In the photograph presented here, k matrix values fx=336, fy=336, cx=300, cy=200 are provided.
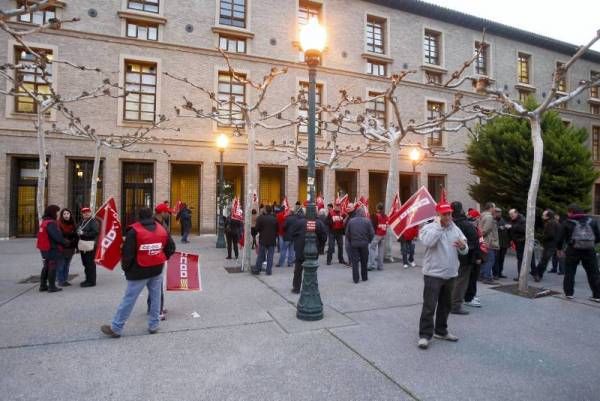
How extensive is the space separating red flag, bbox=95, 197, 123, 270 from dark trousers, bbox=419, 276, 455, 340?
495cm

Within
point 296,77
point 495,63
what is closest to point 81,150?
point 296,77

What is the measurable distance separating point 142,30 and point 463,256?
18820 millimetres

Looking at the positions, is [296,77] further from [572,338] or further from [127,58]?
[572,338]

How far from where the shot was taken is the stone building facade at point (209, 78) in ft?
52.5

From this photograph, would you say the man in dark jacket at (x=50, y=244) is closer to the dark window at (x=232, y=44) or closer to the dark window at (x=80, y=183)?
the dark window at (x=80, y=183)

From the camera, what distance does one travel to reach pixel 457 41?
2389 centimetres

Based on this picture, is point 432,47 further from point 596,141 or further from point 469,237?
point 469,237

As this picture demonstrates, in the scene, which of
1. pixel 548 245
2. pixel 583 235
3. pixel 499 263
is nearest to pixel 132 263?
pixel 583 235

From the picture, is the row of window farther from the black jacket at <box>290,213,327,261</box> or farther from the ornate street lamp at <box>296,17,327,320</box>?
the ornate street lamp at <box>296,17,327,320</box>

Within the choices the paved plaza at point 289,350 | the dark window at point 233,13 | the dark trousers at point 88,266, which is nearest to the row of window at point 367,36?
the dark window at point 233,13

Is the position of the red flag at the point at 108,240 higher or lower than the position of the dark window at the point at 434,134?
lower

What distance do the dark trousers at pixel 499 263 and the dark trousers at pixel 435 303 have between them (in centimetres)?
522

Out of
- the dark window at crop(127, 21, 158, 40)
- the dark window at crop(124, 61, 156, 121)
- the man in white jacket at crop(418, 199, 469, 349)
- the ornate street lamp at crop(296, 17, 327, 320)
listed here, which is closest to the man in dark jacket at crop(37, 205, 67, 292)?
the ornate street lamp at crop(296, 17, 327, 320)

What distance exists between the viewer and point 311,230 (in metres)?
5.73
